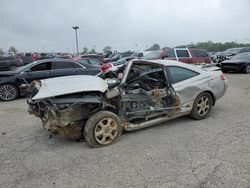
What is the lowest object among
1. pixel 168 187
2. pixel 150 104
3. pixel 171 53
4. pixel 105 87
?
pixel 168 187

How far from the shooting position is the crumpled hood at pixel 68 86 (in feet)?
12.8

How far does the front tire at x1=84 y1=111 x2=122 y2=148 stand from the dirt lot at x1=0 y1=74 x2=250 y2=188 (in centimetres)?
15

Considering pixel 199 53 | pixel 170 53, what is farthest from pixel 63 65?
pixel 199 53

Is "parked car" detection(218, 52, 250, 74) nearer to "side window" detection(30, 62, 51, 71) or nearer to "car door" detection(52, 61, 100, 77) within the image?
"car door" detection(52, 61, 100, 77)

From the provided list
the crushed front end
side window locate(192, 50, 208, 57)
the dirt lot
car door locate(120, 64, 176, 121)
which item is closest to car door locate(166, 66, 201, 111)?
car door locate(120, 64, 176, 121)

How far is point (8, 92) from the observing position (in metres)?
8.50

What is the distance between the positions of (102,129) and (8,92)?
5.77m

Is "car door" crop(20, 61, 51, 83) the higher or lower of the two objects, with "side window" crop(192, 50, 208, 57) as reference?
lower

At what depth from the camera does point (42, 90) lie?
4105 mm

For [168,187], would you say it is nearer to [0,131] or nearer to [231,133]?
[231,133]

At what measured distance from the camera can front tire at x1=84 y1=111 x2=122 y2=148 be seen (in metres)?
4.03

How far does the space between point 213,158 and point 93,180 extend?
1.83 meters

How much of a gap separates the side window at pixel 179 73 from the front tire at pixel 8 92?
603 centimetres

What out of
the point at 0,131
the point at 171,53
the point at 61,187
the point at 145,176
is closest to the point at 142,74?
the point at 145,176
